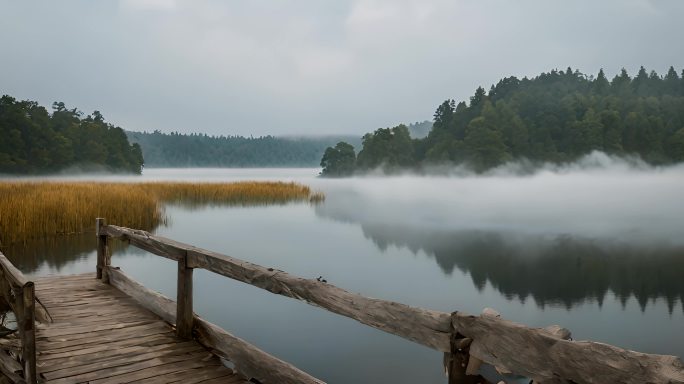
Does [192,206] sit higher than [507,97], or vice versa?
[507,97]

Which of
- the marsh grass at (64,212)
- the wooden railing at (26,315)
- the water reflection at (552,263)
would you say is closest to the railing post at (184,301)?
the wooden railing at (26,315)

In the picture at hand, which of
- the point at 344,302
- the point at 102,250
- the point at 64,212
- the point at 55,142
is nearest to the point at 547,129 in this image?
the point at 55,142

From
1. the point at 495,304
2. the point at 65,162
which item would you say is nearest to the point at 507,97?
the point at 65,162

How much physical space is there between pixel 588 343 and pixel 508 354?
449mm

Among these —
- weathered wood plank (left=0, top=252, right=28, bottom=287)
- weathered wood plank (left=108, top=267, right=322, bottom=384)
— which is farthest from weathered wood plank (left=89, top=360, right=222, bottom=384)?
weathered wood plank (left=0, top=252, right=28, bottom=287)

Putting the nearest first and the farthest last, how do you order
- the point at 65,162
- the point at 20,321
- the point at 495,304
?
the point at 20,321 → the point at 495,304 → the point at 65,162

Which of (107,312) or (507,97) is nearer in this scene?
(107,312)

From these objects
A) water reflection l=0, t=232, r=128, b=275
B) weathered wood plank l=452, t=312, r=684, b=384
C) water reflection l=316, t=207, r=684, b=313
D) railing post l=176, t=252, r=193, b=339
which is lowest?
water reflection l=316, t=207, r=684, b=313

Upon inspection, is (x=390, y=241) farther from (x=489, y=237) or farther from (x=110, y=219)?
(x=110, y=219)

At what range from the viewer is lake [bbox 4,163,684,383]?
1041cm

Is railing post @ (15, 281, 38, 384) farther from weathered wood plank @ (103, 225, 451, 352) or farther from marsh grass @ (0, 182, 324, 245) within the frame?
marsh grass @ (0, 182, 324, 245)

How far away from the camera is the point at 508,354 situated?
2.59m

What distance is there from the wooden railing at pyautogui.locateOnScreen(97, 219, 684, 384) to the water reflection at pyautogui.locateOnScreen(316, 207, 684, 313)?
12437mm

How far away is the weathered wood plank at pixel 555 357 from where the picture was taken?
2.06 meters
